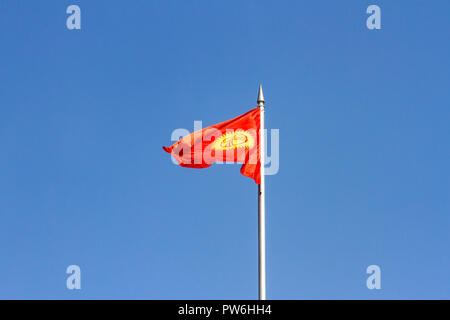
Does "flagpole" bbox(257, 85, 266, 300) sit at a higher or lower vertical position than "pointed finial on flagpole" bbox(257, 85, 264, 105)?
lower

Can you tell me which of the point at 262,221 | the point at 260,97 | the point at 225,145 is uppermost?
the point at 260,97

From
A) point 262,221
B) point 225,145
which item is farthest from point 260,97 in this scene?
point 262,221

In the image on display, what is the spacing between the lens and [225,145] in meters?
34.4

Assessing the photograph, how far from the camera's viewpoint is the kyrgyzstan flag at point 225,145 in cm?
3400

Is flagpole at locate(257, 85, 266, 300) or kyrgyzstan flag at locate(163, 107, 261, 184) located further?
kyrgyzstan flag at locate(163, 107, 261, 184)

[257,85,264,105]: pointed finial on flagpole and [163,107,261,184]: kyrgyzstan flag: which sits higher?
[257,85,264,105]: pointed finial on flagpole

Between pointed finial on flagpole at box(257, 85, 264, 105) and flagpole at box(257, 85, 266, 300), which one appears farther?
pointed finial on flagpole at box(257, 85, 264, 105)

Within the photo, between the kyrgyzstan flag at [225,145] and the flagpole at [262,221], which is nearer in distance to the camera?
the flagpole at [262,221]

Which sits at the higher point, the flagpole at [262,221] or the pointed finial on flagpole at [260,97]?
the pointed finial on flagpole at [260,97]

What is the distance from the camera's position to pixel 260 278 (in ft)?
101

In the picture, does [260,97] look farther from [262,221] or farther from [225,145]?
[262,221]

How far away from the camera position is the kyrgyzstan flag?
3400 centimetres
